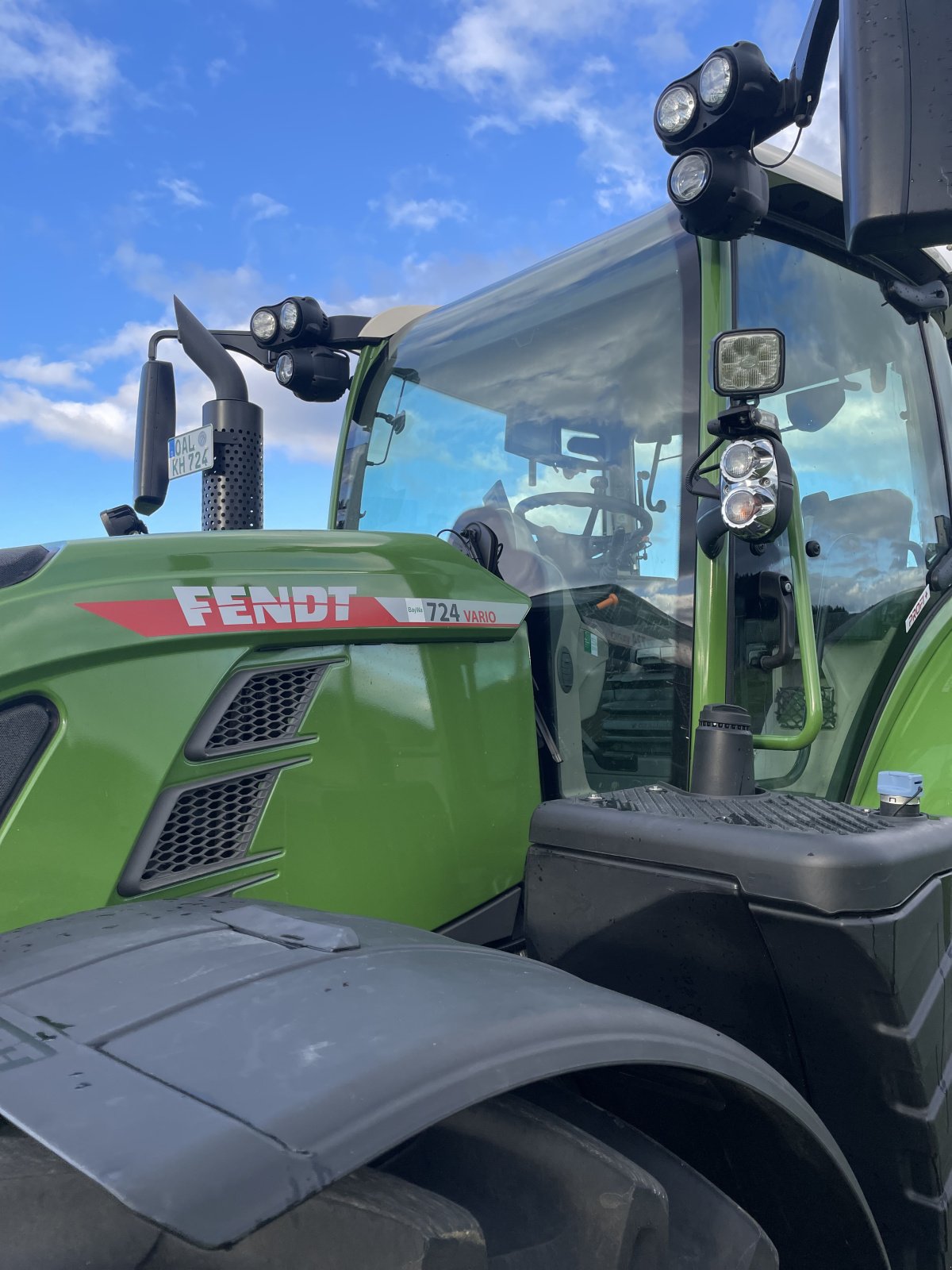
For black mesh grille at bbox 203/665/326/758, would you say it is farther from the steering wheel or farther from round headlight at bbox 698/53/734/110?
round headlight at bbox 698/53/734/110

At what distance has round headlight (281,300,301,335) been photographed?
2.80 m

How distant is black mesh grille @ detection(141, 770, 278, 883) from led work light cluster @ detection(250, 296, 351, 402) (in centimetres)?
152

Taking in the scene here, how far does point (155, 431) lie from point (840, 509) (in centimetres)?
166

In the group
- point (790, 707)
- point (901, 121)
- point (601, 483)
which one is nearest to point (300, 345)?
point (601, 483)

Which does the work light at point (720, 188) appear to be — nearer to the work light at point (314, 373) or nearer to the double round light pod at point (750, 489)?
the double round light pod at point (750, 489)

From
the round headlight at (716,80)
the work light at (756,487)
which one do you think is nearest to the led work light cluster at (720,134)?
the round headlight at (716,80)

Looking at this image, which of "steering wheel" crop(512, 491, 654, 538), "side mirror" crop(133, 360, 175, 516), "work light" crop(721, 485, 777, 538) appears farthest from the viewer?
"side mirror" crop(133, 360, 175, 516)

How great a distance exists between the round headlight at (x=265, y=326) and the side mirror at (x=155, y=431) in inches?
14.6

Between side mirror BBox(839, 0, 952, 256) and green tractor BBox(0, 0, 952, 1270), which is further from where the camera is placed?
side mirror BBox(839, 0, 952, 256)

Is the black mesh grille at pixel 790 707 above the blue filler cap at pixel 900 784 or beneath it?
above

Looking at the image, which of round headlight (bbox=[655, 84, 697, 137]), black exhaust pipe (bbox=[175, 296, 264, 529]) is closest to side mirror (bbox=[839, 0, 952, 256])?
round headlight (bbox=[655, 84, 697, 137])

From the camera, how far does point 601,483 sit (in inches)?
86.9

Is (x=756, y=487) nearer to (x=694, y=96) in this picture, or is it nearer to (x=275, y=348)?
(x=694, y=96)

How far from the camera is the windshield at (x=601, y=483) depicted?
6.92 ft
